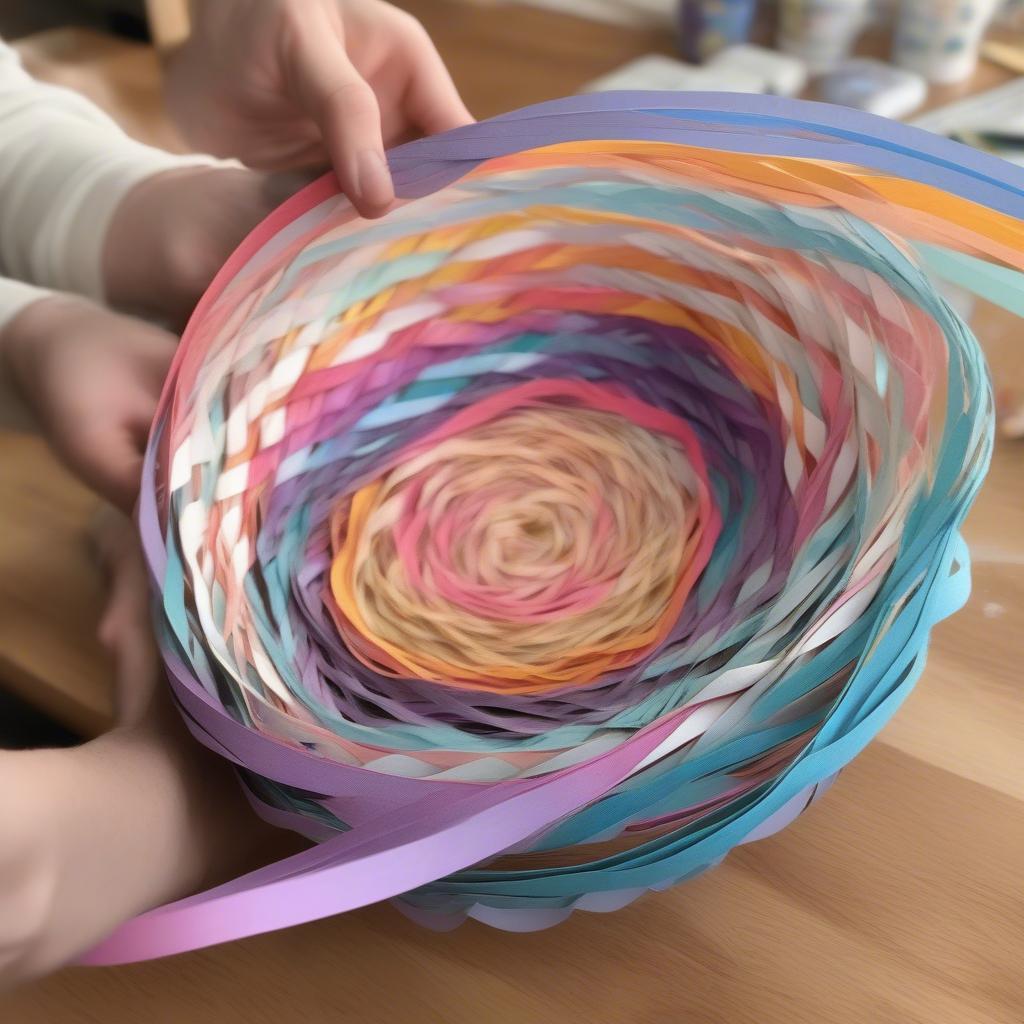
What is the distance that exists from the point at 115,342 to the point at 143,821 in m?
0.18

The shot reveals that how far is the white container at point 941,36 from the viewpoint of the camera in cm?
64

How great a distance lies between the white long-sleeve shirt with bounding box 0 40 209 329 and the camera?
46 centimetres

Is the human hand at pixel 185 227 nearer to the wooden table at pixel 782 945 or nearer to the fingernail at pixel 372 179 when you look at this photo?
the fingernail at pixel 372 179

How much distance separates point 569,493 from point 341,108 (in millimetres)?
141

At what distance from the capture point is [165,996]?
0.26 metres

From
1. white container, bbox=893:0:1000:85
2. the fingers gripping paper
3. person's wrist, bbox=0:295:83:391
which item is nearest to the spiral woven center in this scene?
the fingers gripping paper

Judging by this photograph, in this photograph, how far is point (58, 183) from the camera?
48 cm

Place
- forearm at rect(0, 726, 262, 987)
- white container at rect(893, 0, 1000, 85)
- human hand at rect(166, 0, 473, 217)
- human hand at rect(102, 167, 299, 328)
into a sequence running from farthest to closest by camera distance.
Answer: white container at rect(893, 0, 1000, 85) < human hand at rect(102, 167, 299, 328) < human hand at rect(166, 0, 473, 217) < forearm at rect(0, 726, 262, 987)

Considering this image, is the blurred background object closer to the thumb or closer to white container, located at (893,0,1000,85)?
white container, located at (893,0,1000,85)

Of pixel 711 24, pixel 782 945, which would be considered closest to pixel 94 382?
pixel 782 945

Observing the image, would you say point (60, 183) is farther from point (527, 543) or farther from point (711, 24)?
point (711, 24)

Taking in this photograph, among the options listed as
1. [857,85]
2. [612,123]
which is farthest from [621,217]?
[857,85]

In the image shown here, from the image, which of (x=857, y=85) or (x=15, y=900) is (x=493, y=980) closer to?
(x=15, y=900)

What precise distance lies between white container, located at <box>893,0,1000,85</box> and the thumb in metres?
0.44
